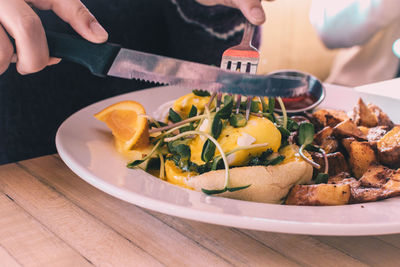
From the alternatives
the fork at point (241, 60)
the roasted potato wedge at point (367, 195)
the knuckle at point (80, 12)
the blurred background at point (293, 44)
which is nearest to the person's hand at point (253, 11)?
the fork at point (241, 60)

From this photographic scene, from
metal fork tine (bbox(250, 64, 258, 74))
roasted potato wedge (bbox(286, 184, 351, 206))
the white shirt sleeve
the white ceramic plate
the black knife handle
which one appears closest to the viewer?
the white ceramic plate

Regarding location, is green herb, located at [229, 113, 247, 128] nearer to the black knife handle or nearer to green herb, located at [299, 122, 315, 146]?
green herb, located at [299, 122, 315, 146]

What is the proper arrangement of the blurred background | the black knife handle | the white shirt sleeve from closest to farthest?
the black knife handle < the white shirt sleeve < the blurred background

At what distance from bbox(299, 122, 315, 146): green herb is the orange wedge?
0.39 m

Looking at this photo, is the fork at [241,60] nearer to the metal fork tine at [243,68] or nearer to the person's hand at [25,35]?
the metal fork tine at [243,68]

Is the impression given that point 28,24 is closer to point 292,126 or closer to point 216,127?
point 216,127

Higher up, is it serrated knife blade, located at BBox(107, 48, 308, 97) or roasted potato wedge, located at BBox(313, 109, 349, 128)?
serrated knife blade, located at BBox(107, 48, 308, 97)

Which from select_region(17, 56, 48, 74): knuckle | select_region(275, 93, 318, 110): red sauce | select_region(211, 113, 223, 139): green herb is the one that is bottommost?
select_region(275, 93, 318, 110): red sauce

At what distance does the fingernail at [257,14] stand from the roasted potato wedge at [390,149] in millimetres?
491

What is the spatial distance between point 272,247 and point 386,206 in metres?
0.24

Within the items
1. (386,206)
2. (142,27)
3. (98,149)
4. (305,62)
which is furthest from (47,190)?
(305,62)

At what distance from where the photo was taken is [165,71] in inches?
34.9

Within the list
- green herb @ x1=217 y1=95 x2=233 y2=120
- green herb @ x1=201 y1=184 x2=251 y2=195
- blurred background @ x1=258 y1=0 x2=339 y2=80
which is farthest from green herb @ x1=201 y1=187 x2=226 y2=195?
blurred background @ x1=258 y1=0 x2=339 y2=80

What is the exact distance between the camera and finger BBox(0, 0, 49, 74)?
2.89 feet
